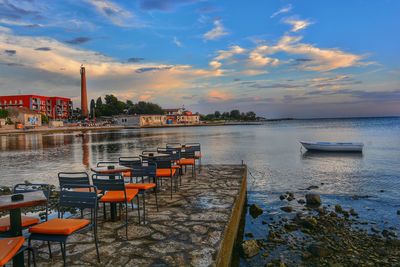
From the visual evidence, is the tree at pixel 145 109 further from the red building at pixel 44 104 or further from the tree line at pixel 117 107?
the red building at pixel 44 104

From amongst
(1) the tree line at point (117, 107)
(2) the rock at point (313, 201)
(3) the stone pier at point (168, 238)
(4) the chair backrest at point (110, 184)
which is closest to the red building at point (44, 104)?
(1) the tree line at point (117, 107)

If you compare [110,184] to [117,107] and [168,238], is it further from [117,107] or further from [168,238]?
[117,107]

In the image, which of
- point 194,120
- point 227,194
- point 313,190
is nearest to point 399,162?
point 313,190

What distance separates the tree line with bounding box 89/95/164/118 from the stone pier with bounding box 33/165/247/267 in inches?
5044

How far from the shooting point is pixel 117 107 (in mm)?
134625

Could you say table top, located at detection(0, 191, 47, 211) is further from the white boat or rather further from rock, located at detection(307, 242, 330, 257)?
the white boat

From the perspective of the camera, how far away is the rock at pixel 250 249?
6324 millimetres

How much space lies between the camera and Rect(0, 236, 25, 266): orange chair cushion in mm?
2771

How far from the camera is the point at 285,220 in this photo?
8797mm

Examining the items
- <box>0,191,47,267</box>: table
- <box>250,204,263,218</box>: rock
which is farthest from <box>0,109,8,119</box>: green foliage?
<box>0,191,47,267</box>: table

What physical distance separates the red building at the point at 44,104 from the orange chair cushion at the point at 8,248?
10941 cm

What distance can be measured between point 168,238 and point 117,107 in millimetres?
135203

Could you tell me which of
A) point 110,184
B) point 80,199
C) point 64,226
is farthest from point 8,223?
point 110,184

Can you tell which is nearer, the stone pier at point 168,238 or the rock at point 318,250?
the stone pier at point 168,238
